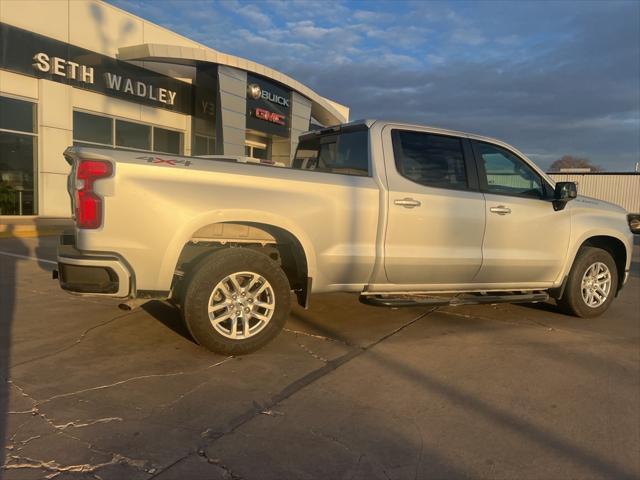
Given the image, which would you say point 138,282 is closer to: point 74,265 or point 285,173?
point 74,265

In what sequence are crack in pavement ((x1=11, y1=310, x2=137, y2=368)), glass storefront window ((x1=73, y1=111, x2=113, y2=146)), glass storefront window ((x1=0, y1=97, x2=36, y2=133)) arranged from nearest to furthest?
crack in pavement ((x1=11, y1=310, x2=137, y2=368))
glass storefront window ((x1=0, y1=97, x2=36, y2=133))
glass storefront window ((x1=73, y1=111, x2=113, y2=146))

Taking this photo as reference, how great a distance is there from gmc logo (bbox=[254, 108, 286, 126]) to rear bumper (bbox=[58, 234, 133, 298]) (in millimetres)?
16570

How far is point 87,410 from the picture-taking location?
3387 mm

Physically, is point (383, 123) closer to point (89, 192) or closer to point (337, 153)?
point (337, 153)

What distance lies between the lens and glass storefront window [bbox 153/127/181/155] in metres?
18.5

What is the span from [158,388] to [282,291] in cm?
130

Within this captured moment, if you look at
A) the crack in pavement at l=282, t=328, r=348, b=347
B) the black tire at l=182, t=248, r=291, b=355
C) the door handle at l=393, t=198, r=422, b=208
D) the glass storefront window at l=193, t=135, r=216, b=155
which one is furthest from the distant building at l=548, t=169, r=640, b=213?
the black tire at l=182, t=248, r=291, b=355

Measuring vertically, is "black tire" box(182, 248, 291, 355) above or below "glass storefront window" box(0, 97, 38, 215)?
below

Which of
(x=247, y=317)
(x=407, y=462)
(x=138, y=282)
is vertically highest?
(x=138, y=282)

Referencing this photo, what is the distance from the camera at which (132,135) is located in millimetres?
17469

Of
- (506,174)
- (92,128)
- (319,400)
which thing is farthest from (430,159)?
(92,128)

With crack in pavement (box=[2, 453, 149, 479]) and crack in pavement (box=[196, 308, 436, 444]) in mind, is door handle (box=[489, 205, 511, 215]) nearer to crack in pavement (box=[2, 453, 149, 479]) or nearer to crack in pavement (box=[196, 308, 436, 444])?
crack in pavement (box=[196, 308, 436, 444])

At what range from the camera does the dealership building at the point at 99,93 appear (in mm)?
14164

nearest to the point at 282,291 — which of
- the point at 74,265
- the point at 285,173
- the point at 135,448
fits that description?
Result: the point at 285,173
